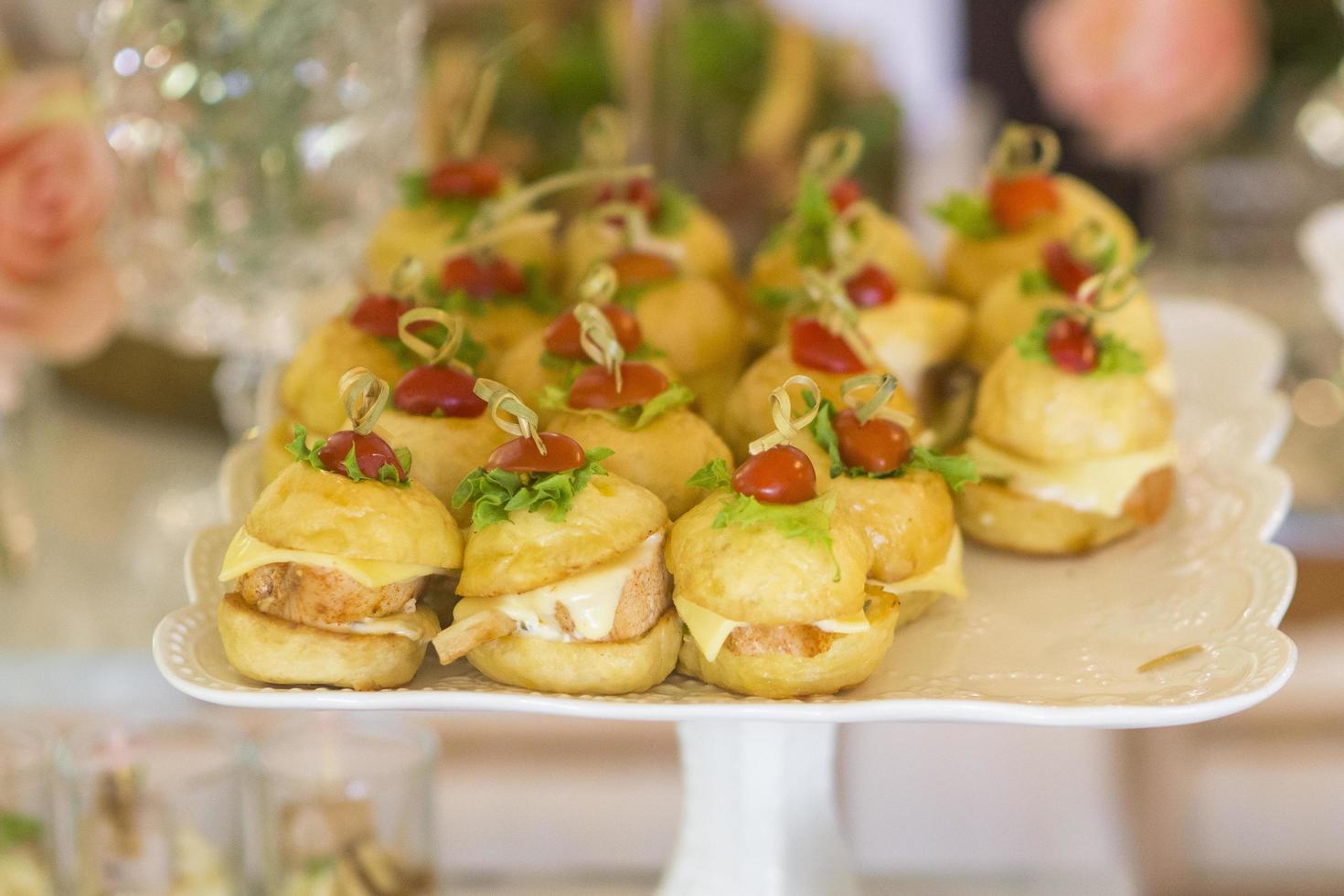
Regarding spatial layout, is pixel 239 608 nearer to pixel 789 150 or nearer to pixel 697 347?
pixel 697 347

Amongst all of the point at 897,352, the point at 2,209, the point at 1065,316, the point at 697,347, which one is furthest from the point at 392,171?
the point at 1065,316

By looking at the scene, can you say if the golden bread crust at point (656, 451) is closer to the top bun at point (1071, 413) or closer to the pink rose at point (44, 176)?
the top bun at point (1071, 413)

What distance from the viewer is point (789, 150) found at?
3.37 m

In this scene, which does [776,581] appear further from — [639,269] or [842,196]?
[842,196]

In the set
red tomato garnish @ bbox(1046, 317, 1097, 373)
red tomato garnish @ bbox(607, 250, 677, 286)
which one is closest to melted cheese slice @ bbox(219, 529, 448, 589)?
red tomato garnish @ bbox(607, 250, 677, 286)

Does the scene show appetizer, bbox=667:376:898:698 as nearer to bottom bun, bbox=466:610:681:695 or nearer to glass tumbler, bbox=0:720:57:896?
bottom bun, bbox=466:610:681:695

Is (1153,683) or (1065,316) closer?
(1153,683)

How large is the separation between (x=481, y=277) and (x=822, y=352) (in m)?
0.44

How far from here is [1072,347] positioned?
149 cm

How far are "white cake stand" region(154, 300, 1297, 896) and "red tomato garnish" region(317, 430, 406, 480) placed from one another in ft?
0.58

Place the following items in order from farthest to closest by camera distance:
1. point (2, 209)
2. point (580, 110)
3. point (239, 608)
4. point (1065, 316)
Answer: point (580, 110)
point (2, 209)
point (1065, 316)
point (239, 608)

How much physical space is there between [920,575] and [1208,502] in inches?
17.0

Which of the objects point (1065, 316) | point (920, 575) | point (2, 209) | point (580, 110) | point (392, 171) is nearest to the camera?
point (920, 575)

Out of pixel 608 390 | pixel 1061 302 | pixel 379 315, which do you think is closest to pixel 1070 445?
pixel 1061 302
